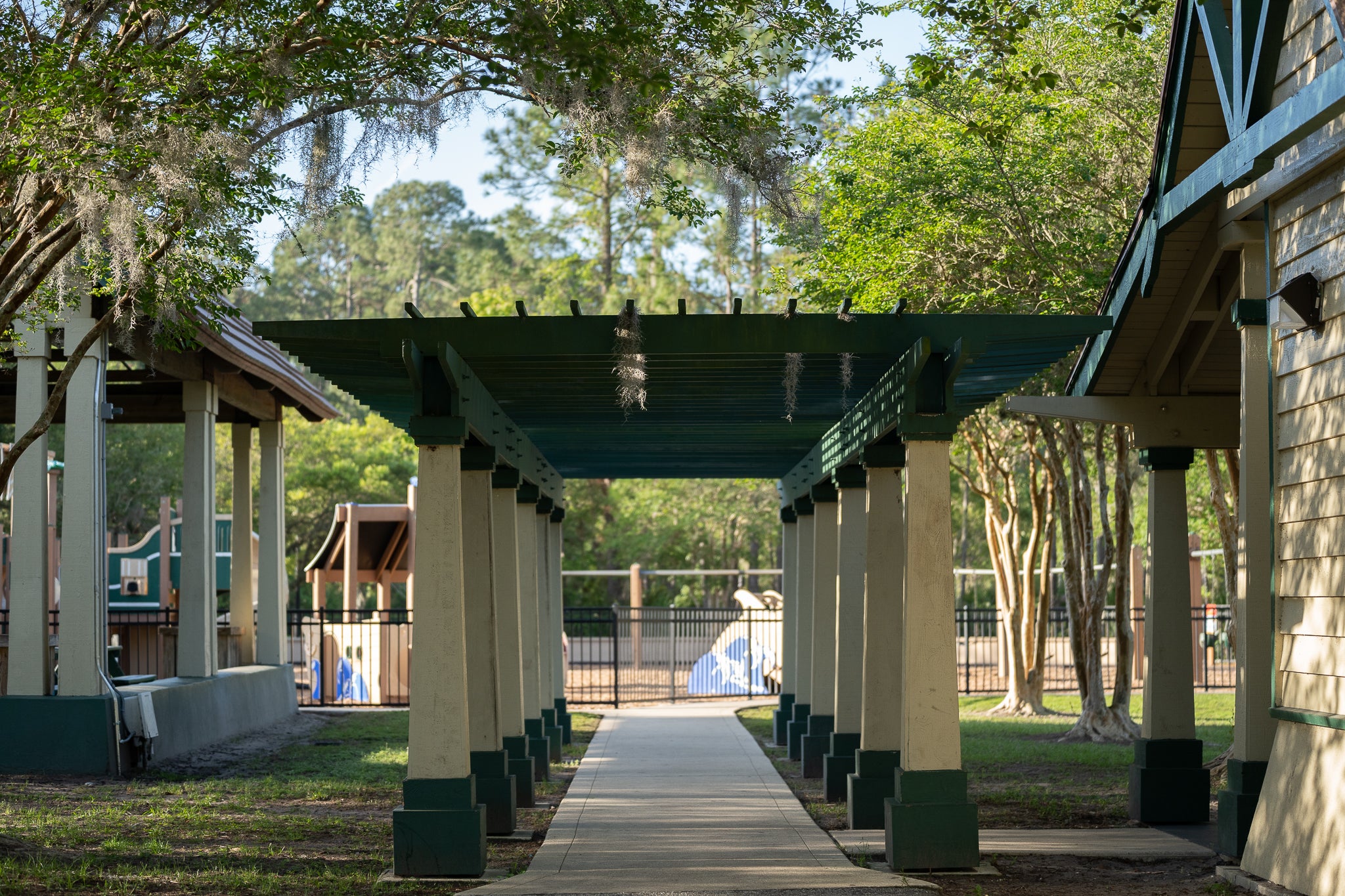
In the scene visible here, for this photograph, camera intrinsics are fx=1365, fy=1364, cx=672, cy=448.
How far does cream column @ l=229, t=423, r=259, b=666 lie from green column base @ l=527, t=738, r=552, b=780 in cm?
690

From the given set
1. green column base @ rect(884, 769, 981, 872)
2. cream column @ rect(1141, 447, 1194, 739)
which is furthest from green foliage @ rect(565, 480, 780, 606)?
green column base @ rect(884, 769, 981, 872)

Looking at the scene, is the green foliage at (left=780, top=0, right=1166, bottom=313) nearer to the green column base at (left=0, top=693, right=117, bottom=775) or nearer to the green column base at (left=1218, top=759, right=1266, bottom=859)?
the green column base at (left=1218, top=759, right=1266, bottom=859)

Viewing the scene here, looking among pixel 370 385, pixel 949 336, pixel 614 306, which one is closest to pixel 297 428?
pixel 614 306

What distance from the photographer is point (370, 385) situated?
32.6 feet

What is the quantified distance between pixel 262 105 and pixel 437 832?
5.00 meters

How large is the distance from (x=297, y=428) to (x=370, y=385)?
32.7 metres

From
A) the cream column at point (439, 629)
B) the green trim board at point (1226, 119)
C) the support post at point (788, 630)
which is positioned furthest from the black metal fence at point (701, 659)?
the cream column at point (439, 629)

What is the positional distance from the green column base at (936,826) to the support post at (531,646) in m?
5.29

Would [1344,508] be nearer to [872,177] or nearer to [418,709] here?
[418,709]

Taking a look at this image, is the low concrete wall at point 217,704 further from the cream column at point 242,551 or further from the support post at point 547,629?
the support post at point 547,629

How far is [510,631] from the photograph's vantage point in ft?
37.8

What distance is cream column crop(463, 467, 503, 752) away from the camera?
10.1m

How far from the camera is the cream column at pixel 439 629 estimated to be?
834 centimetres

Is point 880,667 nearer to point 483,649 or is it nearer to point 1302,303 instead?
point 483,649
